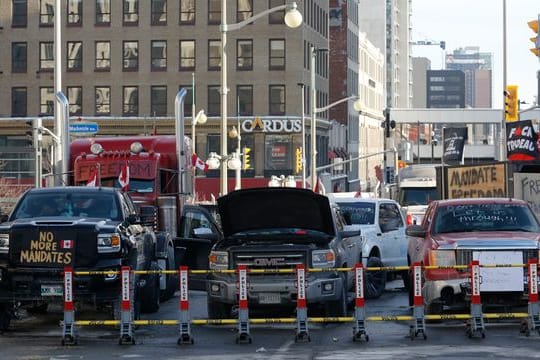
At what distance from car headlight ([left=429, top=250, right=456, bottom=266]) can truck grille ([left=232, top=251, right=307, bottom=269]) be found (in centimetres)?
183

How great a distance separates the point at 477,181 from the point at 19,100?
172ft

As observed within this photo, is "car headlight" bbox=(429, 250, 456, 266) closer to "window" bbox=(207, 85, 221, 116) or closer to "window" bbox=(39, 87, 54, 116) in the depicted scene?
"window" bbox=(207, 85, 221, 116)

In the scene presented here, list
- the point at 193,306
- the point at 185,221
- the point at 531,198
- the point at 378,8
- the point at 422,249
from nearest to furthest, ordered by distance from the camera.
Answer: the point at 422,249, the point at 193,306, the point at 185,221, the point at 531,198, the point at 378,8

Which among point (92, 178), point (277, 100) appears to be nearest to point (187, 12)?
point (277, 100)

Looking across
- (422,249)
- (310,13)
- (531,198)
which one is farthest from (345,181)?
(422,249)

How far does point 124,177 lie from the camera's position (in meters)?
27.1

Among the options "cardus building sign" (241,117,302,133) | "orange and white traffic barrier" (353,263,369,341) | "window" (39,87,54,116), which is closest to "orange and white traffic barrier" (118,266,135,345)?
"orange and white traffic barrier" (353,263,369,341)

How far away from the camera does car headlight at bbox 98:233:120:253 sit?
55.9ft

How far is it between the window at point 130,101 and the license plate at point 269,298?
63550 millimetres

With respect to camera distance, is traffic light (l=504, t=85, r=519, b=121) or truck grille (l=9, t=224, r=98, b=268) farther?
traffic light (l=504, t=85, r=519, b=121)

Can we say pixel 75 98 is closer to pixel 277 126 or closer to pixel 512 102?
pixel 277 126

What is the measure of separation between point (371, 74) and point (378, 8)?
48.4 meters

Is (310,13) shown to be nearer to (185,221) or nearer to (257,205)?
(185,221)

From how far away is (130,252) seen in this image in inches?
701
